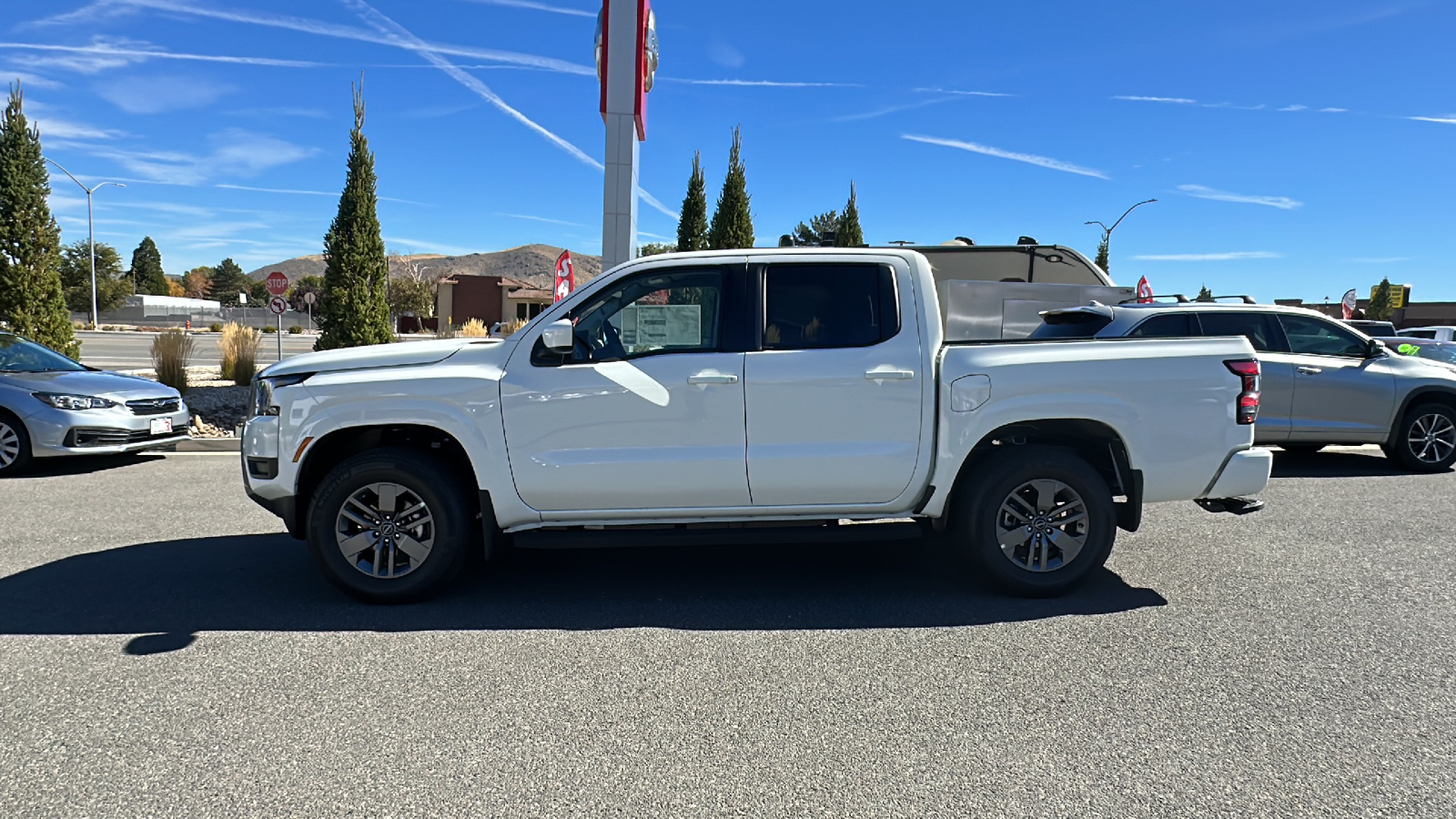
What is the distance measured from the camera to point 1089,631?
4.62 metres

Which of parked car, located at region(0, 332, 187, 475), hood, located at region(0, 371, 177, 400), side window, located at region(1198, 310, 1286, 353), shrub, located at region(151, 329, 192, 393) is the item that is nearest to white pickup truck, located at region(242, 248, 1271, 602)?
side window, located at region(1198, 310, 1286, 353)

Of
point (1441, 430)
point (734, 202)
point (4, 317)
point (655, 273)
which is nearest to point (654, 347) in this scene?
point (655, 273)

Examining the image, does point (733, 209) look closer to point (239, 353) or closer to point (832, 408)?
point (239, 353)

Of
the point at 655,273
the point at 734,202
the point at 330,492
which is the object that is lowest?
the point at 330,492

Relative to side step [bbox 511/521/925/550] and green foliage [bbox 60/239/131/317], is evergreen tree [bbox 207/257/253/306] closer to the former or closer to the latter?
green foliage [bbox 60/239/131/317]

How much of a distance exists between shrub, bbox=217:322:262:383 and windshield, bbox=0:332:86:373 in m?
5.62

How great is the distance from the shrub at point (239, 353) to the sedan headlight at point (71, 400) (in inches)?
272

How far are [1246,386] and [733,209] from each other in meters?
20.9

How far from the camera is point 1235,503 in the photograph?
5.34m

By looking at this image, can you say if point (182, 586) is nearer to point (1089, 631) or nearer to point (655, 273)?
point (655, 273)

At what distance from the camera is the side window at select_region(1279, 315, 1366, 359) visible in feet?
31.4

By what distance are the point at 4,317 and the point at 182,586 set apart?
40.2 ft

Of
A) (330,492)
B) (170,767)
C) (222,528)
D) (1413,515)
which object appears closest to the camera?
(170,767)

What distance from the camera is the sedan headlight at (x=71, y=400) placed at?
9.27m
